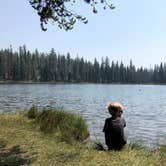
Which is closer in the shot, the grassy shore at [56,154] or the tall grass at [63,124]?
the grassy shore at [56,154]

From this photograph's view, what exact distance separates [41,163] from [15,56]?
6868 inches

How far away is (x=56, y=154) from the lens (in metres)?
11.6

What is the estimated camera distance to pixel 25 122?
17922 millimetres

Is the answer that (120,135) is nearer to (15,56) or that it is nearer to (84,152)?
(84,152)

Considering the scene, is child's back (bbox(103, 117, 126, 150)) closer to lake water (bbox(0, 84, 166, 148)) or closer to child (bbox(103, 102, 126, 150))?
child (bbox(103, 102, 126, 150))

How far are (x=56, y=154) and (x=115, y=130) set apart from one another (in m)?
2.11

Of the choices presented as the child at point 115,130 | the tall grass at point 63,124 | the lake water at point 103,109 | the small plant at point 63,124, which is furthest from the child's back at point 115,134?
the lake water at point 103,109

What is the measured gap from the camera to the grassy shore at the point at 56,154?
34.9 ft

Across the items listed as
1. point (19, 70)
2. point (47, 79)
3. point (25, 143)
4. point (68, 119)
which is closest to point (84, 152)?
point (25, 143)

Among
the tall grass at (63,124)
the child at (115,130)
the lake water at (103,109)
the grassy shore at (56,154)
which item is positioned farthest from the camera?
the lake water at (103,109)

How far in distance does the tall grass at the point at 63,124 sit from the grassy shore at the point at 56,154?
3.97 feet

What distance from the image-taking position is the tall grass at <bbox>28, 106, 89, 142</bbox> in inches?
634

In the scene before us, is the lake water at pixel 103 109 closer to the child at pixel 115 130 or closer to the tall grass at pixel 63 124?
the tall grass at pixel 63 124

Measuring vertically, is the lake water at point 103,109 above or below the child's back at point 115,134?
below
